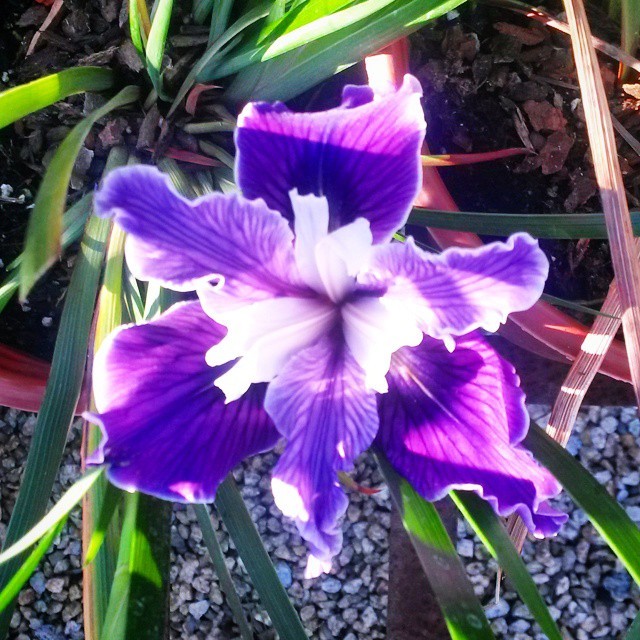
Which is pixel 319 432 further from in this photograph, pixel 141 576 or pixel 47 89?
pixel 47 89

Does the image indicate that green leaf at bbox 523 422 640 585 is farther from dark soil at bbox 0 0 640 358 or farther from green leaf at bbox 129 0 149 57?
green leaf at bbox 129 0 149 57

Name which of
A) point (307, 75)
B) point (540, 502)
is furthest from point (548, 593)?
point (307, 75)

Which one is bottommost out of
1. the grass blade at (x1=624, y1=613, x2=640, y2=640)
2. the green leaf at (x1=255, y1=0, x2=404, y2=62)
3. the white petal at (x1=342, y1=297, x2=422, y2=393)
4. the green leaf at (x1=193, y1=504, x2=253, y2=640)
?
the green leaf at (x1=193, y1=504, x2=253, y2=640)

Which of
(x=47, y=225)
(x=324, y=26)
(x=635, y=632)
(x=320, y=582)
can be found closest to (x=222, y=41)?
(x=324, y=26)

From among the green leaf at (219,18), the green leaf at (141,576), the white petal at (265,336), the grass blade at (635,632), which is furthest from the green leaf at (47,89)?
the grass blade at (635,632)

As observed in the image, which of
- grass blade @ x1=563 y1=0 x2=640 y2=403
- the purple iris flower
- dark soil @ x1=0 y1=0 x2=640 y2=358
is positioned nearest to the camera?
the purple iris flower

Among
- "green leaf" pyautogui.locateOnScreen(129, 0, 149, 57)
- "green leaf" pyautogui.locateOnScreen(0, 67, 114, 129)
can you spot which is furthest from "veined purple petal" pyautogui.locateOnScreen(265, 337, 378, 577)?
"green leaf" pyautogui.locateOnScreen(129, 0, 149, 57)

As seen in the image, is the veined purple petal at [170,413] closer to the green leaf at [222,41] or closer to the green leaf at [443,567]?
the green leaf at [443,567]
